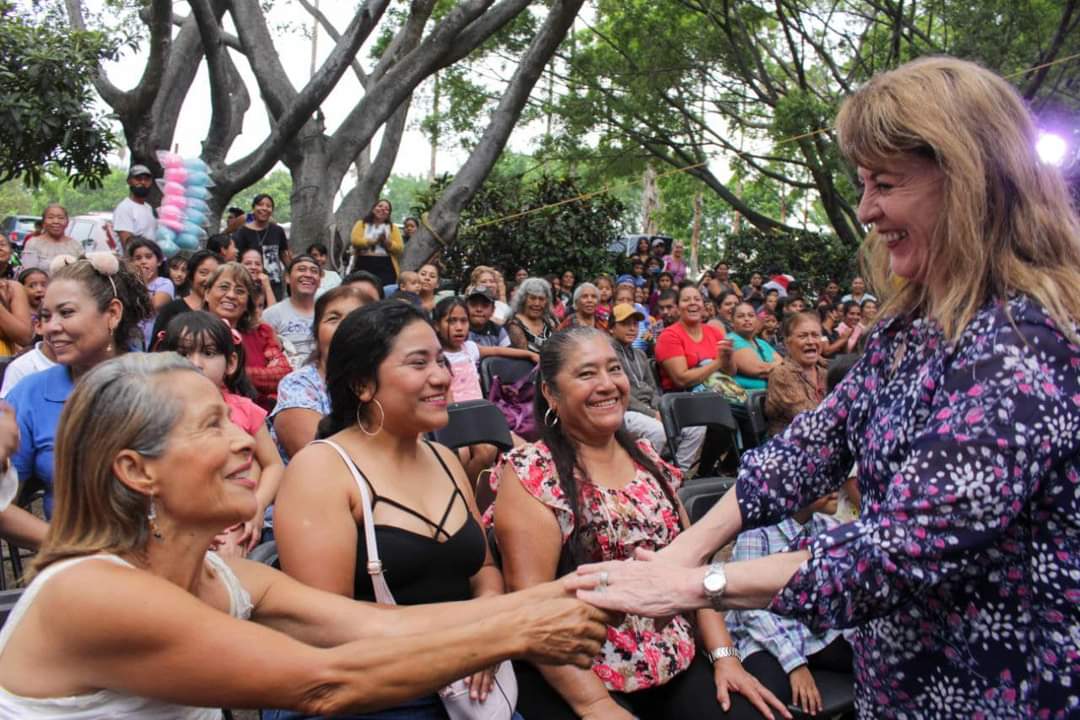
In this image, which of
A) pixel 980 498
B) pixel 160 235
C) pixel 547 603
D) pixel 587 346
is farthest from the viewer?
pixel 160 235

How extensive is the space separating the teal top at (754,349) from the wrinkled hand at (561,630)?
17.8 feet

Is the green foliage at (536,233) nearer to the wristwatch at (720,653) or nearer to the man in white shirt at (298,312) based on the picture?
the man in white shirt at (298,312)

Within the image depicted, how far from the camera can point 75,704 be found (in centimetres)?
182

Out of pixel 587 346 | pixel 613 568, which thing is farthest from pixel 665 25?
pixel 613 568

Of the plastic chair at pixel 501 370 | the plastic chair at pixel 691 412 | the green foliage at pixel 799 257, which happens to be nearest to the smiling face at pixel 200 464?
the plastic chair at pixel 691 412

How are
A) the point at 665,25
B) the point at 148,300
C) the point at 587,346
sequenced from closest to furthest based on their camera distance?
the point at 587,346 → the point at 148,300 → the point at 665,25

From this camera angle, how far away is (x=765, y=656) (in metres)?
Result: 3.32

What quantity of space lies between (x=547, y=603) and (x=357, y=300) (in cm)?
277

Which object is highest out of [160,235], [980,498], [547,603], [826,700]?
[160,235]

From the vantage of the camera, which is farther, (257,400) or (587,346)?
(257,400)

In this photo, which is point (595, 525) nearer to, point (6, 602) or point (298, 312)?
point (6, 602)

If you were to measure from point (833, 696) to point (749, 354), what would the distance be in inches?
194

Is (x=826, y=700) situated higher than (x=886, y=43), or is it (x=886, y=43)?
(x=886, y=43)

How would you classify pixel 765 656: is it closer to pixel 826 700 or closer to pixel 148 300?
pixel 826 700
